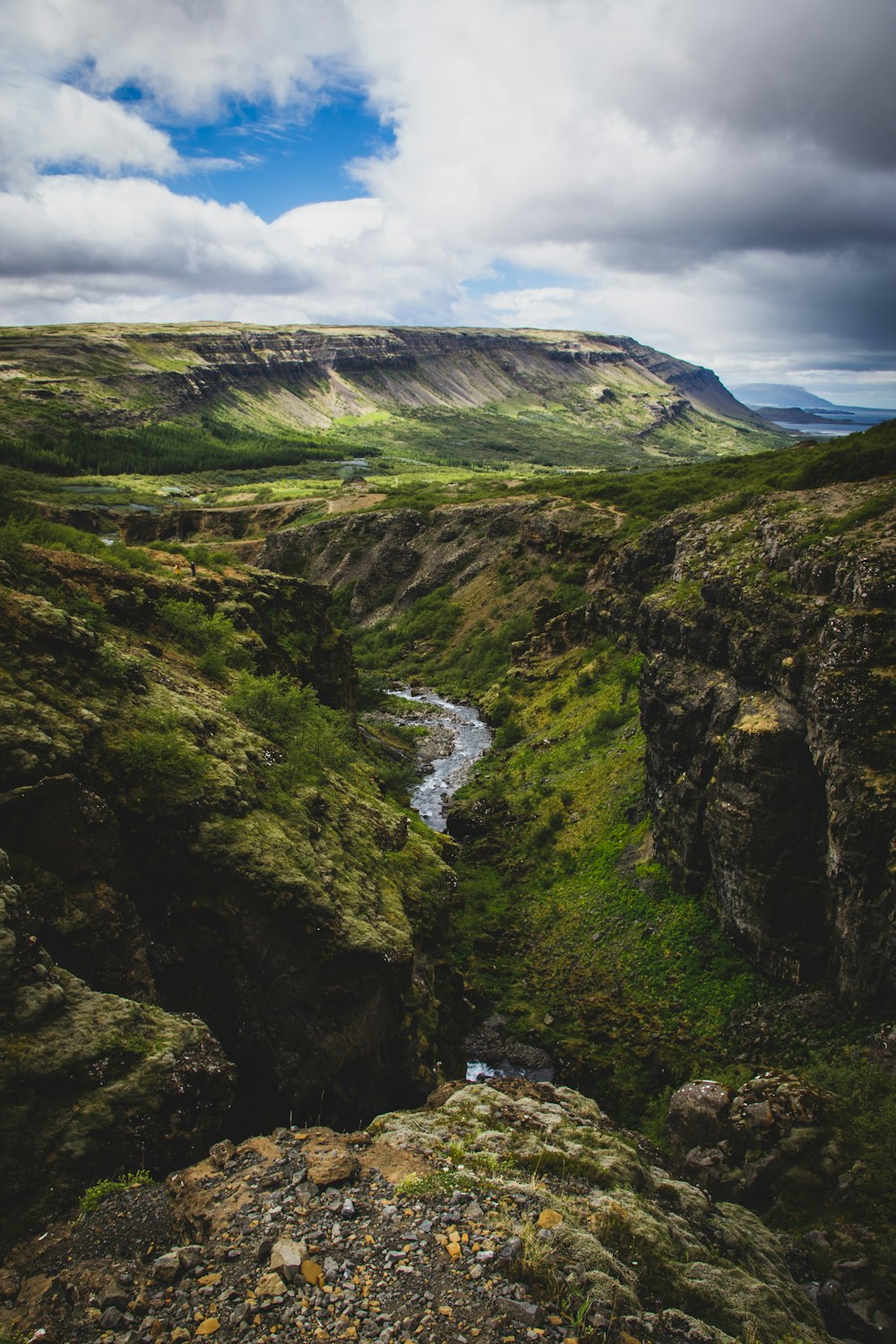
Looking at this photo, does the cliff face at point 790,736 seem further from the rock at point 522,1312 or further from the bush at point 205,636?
the bush at point 205,636

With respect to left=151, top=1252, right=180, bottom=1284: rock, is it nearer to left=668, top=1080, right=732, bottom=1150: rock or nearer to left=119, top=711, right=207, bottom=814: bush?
left=119, top=711, right=207, bottom=814: bush

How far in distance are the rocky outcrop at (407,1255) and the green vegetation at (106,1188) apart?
19 cm

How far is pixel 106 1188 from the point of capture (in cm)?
1186

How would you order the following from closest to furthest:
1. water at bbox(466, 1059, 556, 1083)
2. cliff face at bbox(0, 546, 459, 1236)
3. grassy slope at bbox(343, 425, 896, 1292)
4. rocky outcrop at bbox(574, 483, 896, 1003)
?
cliff face at bbox(0, 546, 459, 1236), grassy slope at bbox(343, 425, 896, 1292), rocky outcrop at bbox(574, 483, 896, 1003), water at bbox(466, 1059, 556, 1083)

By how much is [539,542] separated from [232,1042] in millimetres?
77146

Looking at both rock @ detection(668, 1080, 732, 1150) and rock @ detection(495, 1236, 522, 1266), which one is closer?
rock @ detection(495, 1236, 522, 1266)

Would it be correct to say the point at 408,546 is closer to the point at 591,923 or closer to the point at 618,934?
the point at 591,923

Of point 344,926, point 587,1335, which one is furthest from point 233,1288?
point 344,926

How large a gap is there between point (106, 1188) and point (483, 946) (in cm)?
2647

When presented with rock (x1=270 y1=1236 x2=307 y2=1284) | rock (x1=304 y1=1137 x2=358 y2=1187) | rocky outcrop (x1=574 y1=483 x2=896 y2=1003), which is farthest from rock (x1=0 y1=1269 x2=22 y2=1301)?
rocky outcrop (x1=574 y1=483 x2=896 y2=1003)

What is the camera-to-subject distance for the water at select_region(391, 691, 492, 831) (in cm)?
5156

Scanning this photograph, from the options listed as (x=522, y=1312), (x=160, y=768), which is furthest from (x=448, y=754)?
(x=522, y=1312)

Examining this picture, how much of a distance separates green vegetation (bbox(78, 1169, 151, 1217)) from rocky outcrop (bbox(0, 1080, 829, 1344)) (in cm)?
19

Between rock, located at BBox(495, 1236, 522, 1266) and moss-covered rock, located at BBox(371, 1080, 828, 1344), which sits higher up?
rock, located at BBox(495, 1236, 522, 1266)
